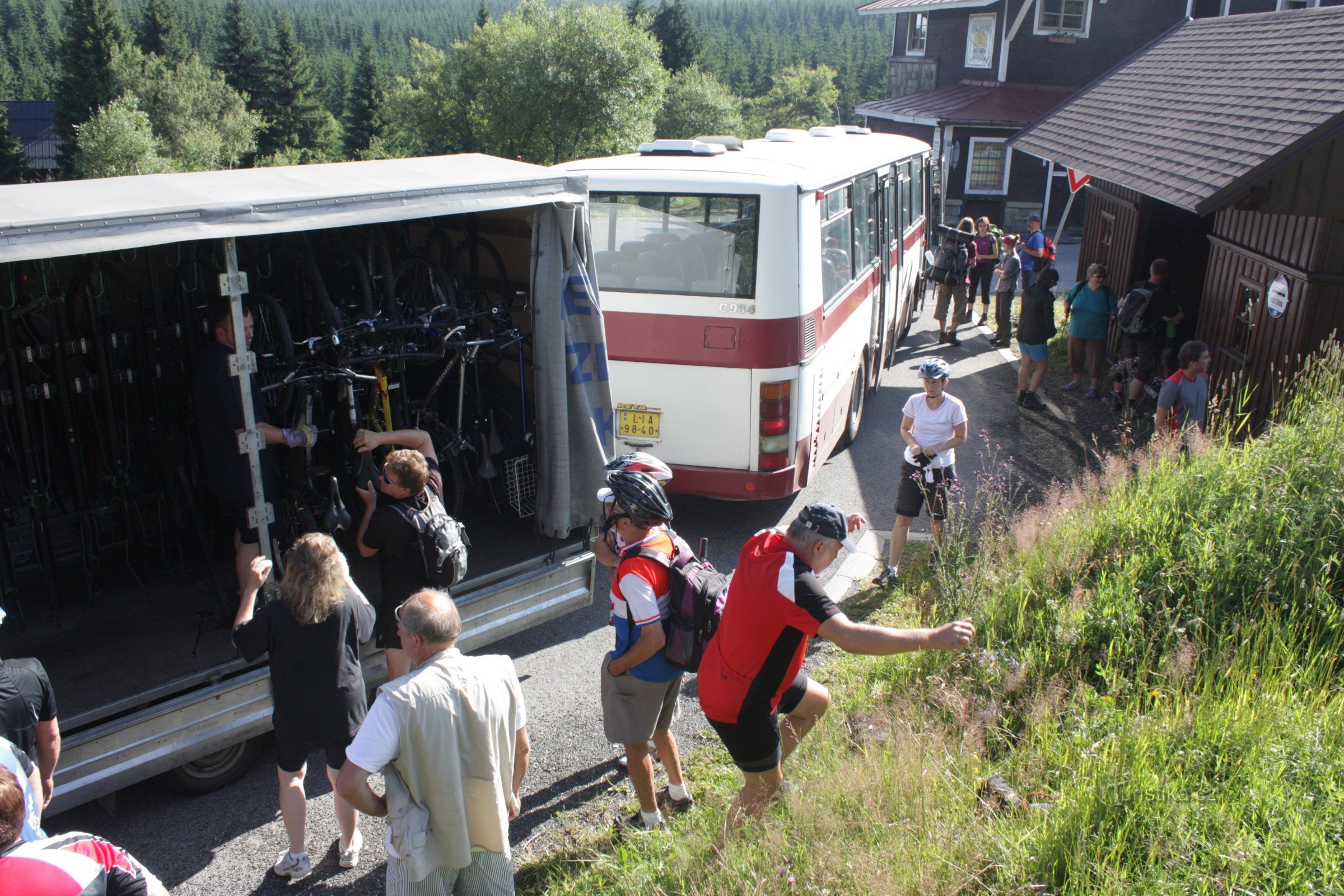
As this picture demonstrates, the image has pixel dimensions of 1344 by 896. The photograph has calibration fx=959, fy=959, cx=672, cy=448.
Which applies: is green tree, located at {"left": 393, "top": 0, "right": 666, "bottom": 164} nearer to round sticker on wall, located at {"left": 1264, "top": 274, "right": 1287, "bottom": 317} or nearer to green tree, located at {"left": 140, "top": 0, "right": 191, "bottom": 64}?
green tree, located at {"left": 140, "top": 0, "right": 191, "bottom": 64}

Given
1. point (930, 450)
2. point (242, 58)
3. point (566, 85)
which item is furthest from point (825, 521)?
point (242, 58)

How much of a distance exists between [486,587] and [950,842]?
9.43 ft

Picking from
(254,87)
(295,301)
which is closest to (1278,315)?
(295,301)

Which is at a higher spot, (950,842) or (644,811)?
(950,842)

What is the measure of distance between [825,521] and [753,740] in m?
0.92

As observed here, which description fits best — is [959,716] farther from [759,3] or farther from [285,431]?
[759,3]

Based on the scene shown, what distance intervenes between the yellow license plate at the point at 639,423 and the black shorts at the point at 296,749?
3.84m

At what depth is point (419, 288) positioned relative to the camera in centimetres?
641

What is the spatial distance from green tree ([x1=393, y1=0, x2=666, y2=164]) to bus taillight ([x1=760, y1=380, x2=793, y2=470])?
36680 mm

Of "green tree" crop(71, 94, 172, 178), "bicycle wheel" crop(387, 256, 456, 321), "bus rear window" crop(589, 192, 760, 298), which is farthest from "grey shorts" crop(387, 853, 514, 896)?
"green tree" crop(71, 94, 172, 178)

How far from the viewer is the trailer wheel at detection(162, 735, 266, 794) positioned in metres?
4.39

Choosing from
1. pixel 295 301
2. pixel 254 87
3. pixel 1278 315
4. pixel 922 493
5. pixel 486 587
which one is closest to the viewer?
pixel 486 587

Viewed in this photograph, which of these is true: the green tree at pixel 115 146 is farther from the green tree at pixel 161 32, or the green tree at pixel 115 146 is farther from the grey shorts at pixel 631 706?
the grey shorts at pixel 631 706

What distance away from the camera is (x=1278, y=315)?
7.98m
